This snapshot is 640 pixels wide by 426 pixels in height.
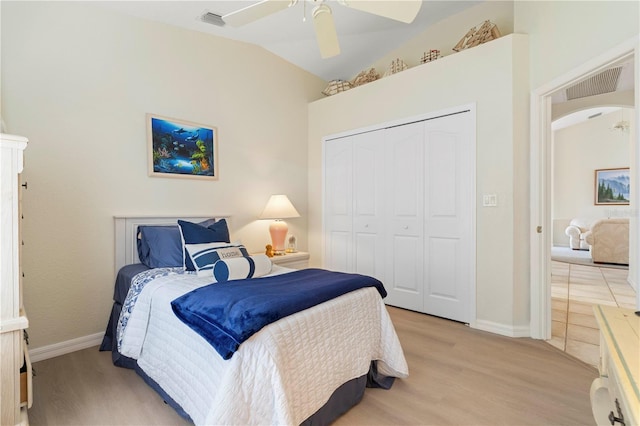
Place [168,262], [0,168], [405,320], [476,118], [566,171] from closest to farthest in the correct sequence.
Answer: [0,168] < [168,262] < [476,118] < [405,320] < [566,171]

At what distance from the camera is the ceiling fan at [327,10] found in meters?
1.74

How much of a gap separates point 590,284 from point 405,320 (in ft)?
9.95

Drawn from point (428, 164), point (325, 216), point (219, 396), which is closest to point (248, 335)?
point (219, 396)

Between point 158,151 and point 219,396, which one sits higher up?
point 158,151

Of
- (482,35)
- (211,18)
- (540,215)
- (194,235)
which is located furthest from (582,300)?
(211,18)

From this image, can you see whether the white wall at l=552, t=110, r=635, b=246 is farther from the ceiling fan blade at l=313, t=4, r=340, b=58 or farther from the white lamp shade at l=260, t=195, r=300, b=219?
the ceiling fan blade at l=313, t=4, r=340, b=58

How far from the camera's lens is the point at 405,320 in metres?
3.17

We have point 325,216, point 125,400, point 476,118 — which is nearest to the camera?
point 125,400

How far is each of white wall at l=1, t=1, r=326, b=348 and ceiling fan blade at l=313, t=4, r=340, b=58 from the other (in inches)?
65.5

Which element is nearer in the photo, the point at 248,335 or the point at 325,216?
the point at 248,335

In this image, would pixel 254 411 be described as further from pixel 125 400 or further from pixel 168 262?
pixel 168 262

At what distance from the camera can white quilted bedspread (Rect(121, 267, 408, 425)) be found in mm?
1331

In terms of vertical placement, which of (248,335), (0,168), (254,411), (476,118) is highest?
(476,118)

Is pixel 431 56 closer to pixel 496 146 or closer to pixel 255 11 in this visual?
pixel 496 146
